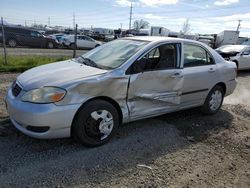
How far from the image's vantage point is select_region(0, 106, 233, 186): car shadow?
3207 millimetres

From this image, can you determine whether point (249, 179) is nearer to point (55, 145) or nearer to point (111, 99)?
point (111, 99)

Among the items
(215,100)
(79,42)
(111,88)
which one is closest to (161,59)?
(111,88)

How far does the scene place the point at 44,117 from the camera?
11.1ft

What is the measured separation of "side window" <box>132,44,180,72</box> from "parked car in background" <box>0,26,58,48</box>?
20610 millimetres

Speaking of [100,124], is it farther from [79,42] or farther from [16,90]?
[79,42]

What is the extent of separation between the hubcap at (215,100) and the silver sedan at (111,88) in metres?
0.20

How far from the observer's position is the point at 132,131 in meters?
4.55

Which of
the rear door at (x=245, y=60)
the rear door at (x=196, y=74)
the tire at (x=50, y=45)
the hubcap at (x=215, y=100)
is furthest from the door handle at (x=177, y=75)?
the tire at (x=50, y=45)

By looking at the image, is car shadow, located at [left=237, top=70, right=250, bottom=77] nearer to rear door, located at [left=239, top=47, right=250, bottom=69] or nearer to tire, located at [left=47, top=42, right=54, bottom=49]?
rear door, located at [left=239, top=47, right=250, bottom=69]

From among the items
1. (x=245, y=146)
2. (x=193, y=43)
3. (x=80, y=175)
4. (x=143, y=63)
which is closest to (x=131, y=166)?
(x=80, y=175)

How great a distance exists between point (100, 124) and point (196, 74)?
7.08 feet

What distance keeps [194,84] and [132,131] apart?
1475mm

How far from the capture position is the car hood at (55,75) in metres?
3.60

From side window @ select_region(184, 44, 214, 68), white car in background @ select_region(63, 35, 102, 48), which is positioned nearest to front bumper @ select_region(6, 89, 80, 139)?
side window @ select_region(184, 44, 214, 68)
